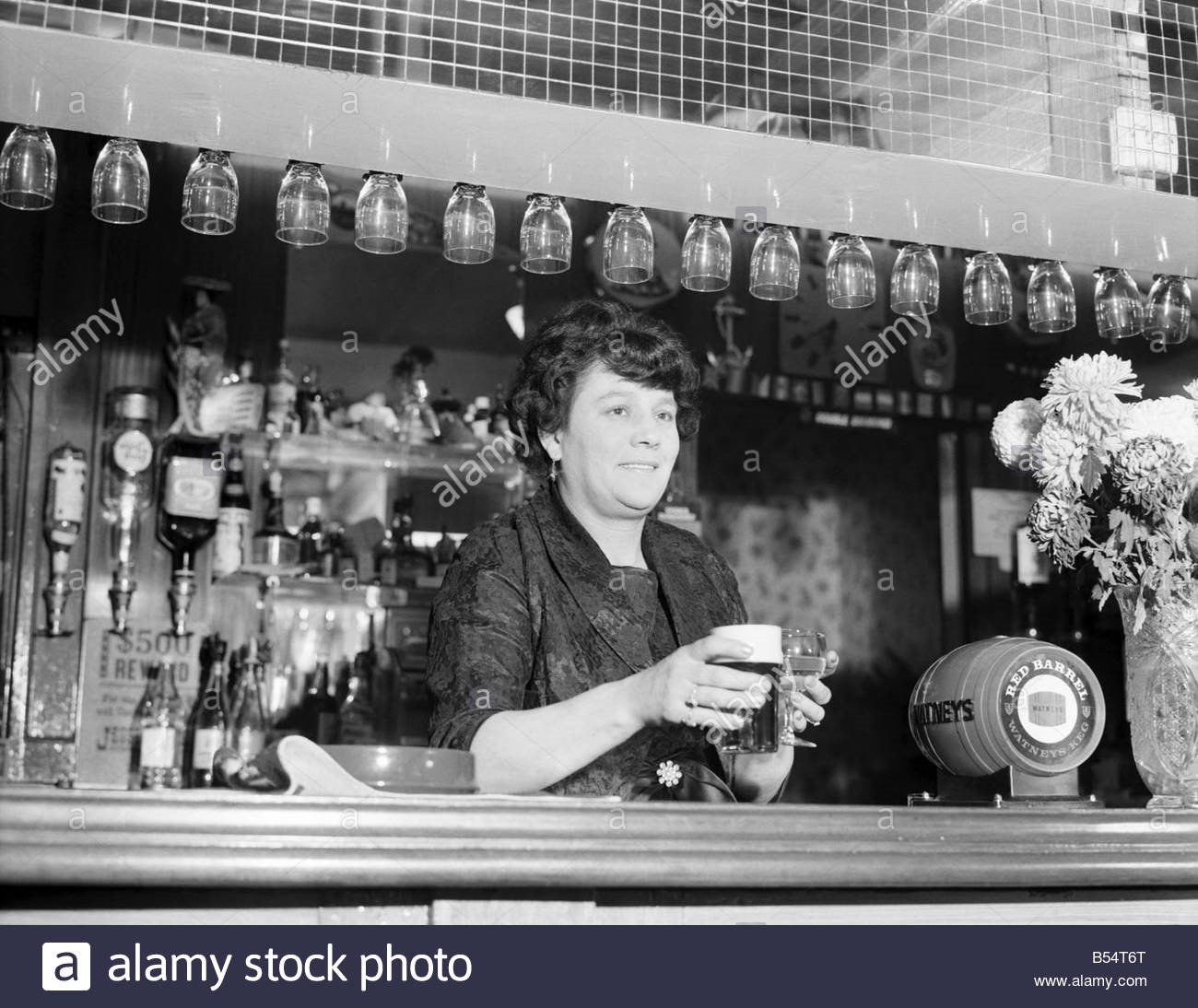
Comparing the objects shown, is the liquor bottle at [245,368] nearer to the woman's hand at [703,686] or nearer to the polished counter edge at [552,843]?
the woman's hand at [703,686]

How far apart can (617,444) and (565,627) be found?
272mm

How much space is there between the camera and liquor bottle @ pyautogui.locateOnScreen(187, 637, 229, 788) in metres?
3.49

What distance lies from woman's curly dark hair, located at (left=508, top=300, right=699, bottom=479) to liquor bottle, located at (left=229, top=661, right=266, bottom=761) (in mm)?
1795

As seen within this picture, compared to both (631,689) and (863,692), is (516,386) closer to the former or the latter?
(631,689)

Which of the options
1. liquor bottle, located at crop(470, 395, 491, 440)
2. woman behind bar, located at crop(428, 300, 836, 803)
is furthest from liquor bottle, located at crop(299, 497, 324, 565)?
woman behind bar, located at crop(428, 300, 836, 803)

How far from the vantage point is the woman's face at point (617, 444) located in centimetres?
196

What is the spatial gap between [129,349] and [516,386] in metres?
1.94

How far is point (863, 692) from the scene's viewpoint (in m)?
4.75

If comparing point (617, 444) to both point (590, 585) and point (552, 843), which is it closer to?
point (590, 585)

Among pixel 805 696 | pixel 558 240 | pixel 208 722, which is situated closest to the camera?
pixel 805 696

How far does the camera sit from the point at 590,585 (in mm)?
1961

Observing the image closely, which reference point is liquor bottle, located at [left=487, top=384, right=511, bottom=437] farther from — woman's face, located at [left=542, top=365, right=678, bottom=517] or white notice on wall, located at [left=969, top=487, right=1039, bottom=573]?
woman's face, located at [left=542, top=365, right=678, bottom=517]

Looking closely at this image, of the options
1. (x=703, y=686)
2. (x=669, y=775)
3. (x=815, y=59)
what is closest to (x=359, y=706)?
(x=669, y=775)

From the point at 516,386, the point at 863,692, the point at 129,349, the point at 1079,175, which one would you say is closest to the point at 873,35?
the point at 1079,175
